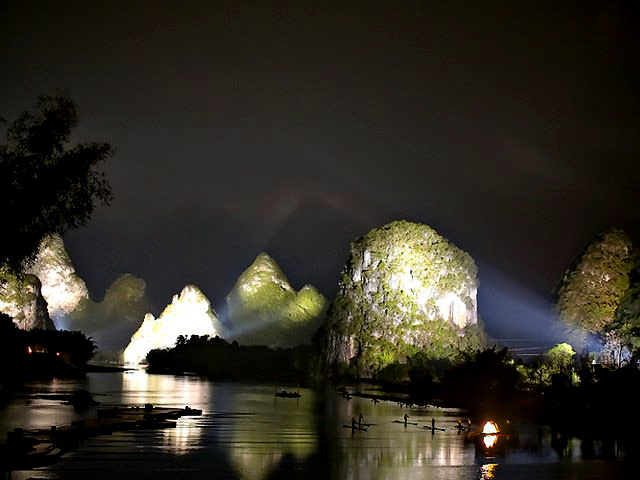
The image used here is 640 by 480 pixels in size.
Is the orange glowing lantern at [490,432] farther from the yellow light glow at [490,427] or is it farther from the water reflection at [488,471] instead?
the water reflection at [488,471]

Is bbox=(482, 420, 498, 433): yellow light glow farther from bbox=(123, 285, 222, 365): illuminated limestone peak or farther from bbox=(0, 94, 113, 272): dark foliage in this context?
bbox=(123, 285, 222, 365): illuminated limestone peak

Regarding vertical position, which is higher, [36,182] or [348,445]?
[36,182]

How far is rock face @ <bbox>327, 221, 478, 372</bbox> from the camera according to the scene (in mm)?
92000

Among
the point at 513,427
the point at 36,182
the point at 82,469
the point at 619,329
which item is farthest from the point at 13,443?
the point at 619,329

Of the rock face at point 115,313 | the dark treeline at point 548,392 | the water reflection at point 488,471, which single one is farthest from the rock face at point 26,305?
the water reflection at point 488,471

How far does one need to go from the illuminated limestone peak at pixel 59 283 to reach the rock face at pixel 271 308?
3812 centimetres

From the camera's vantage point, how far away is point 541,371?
1919 inches

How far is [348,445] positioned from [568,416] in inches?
588

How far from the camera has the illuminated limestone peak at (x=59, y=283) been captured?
154 m

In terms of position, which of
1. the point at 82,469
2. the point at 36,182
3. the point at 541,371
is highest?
the point at 36,182

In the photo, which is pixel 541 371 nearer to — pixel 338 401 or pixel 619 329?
pixel 619 329

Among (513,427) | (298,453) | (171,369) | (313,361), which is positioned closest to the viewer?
(298,453)

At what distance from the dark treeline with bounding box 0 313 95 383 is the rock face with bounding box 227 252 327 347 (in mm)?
37144

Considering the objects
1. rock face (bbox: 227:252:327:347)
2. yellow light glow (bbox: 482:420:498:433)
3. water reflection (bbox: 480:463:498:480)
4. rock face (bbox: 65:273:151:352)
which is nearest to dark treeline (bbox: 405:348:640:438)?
yellow light glow (bbox: 482:420:498:433)
